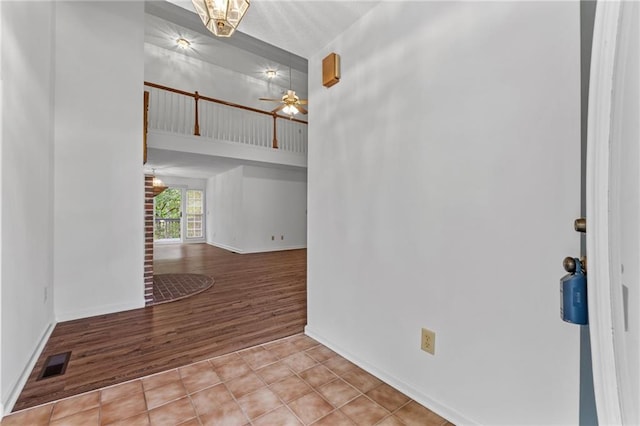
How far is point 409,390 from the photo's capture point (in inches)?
61.8

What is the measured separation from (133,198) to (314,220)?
79.9 inches

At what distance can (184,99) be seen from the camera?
5910mm

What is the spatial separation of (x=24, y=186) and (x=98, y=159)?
1.16 metres

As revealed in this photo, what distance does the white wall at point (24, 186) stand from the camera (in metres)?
1.50

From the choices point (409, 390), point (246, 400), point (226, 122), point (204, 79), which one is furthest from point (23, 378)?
point (204, 79)

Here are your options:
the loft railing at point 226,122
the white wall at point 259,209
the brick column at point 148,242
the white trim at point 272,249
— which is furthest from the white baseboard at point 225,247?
the brick column at point 148,242

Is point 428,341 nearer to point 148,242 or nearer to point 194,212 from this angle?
point 148,242

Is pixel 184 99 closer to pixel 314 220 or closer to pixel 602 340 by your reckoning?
pixel 314 220

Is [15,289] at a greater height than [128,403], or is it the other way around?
[15,289]

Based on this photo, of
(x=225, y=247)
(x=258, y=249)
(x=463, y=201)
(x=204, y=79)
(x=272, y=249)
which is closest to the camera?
(x=463, y=201)

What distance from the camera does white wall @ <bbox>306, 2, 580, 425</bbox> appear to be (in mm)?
1062

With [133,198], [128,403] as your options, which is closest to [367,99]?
[128,403]

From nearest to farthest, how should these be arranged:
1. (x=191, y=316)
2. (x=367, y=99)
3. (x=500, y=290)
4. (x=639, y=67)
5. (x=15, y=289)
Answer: (x=639, y=67) < (x=500, y=290) < (x=15, y=289) < (x=367, y=99) < (x=191, y=316)

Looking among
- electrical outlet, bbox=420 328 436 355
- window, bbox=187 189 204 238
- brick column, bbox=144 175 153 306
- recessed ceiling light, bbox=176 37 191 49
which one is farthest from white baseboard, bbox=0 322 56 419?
window, bbox=187 189 204 238
